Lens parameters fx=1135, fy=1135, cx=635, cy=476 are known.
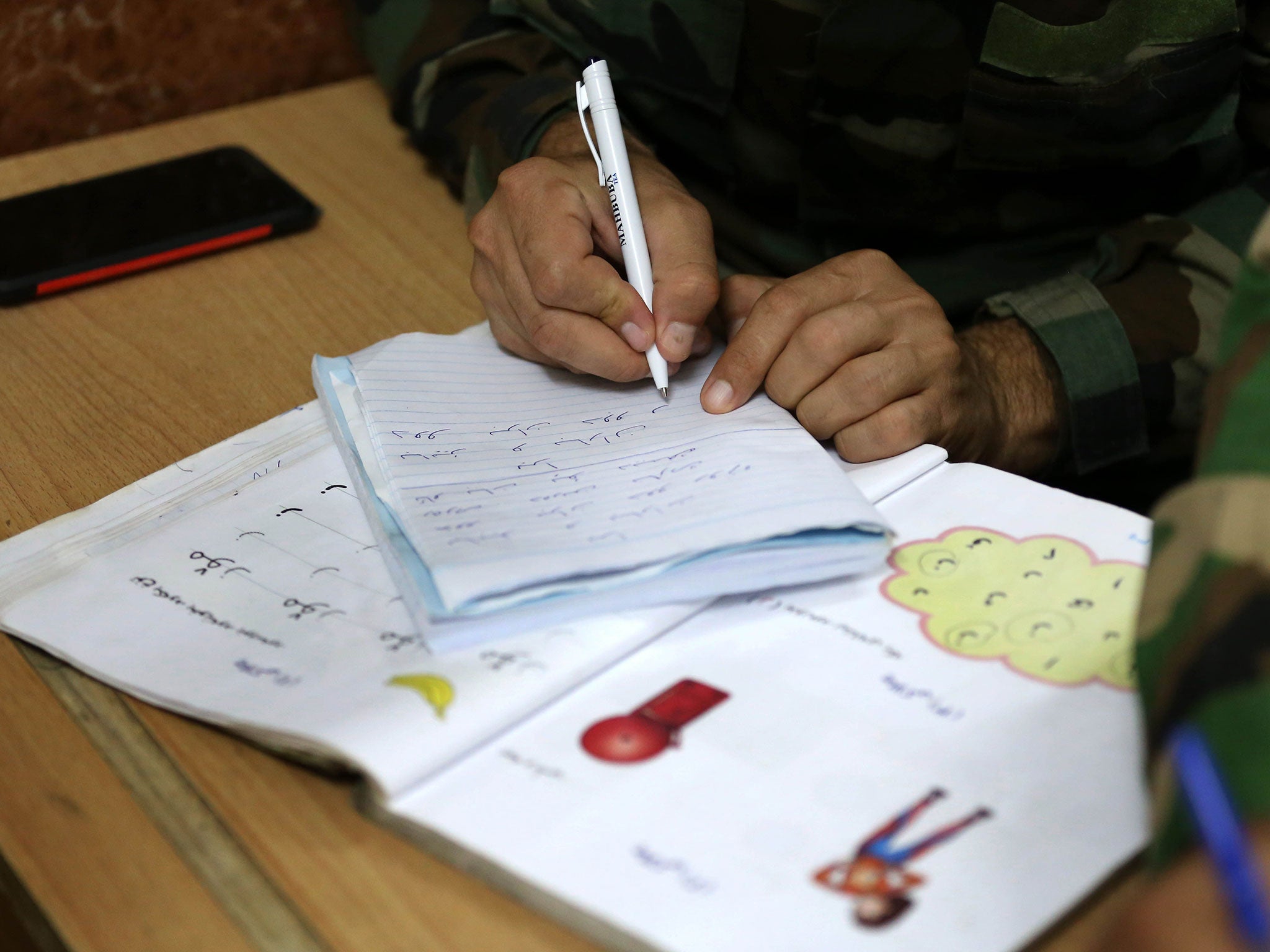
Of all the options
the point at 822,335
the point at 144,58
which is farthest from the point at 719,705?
the point at 144,58

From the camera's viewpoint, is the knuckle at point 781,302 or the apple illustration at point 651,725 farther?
the knuckle at point 781,302

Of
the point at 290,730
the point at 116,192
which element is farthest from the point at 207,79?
the point at 290,730

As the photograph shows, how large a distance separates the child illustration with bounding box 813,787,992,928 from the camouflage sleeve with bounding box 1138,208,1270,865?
0.08m

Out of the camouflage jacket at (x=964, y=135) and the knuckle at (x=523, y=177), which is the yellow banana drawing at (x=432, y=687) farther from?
the camouflage jacket at (x=964, y=135)

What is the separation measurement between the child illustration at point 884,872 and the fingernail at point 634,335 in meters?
0.34

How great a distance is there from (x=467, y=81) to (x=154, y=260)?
0.33 metres

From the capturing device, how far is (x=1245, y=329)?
42 centimetres

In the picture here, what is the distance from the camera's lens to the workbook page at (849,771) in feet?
1.27

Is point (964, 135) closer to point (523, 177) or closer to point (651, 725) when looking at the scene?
point (523, 177)

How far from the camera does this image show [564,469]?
0.60 metres

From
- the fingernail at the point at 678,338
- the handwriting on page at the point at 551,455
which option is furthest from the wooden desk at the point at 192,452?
the fingernail at the point at 678,338

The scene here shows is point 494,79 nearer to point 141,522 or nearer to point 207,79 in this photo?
point 207,79

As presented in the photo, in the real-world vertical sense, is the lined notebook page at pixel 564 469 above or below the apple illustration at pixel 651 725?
above

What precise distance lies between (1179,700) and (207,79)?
1082 mm
